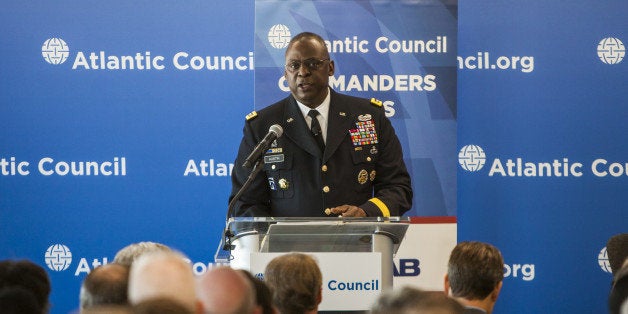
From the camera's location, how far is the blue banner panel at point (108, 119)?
22.3 ft

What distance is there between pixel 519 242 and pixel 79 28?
3368 mm

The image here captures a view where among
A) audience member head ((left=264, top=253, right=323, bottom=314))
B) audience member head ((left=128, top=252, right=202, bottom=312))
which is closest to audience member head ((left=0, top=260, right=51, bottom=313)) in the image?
audience member head ((left=264, top=253, right=323, bottom=314))

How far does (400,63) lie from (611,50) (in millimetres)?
1571

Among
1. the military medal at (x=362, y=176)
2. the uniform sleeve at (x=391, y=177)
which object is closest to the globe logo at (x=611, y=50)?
the uniform sleeve at (x=391, y=177)

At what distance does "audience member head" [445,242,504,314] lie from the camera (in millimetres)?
3912

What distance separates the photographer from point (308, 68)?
5.05 metres

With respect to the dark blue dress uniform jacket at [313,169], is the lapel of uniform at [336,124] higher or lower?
higher

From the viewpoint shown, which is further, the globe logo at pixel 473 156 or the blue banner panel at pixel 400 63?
the globe logo at pixel 473 156

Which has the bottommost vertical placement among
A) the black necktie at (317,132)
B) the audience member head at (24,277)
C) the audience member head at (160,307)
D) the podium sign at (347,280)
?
the podium sign at (347,280)

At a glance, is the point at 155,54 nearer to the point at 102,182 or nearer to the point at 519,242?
the point at 102,182

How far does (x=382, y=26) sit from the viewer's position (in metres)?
6.34

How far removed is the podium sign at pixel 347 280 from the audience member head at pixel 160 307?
77.2 inches

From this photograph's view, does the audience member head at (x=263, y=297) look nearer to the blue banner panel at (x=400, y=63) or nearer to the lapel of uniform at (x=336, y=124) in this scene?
the lapel of uniform at (x=336, y=124)

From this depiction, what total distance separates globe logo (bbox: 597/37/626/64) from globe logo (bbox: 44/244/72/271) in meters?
3.92
